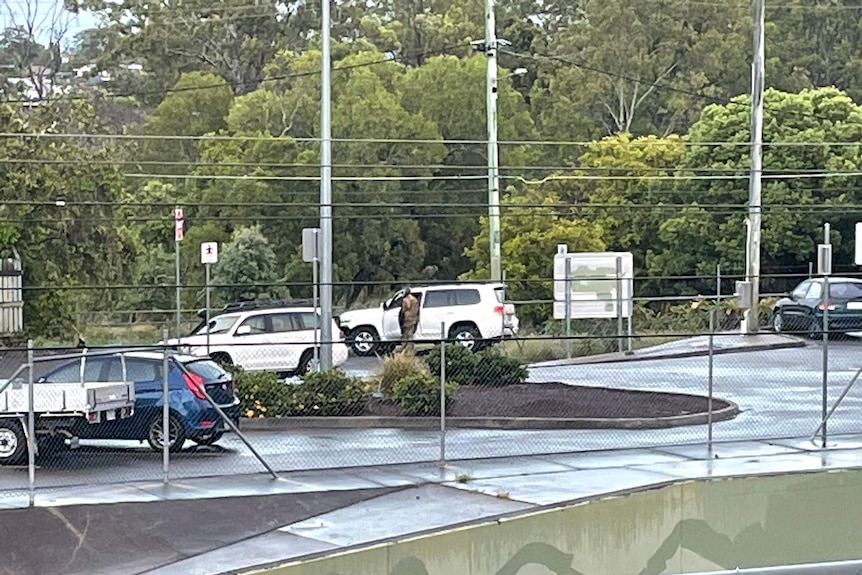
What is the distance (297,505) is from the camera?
41.9 feet

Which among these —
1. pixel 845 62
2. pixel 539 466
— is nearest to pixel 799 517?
pixel 539 466

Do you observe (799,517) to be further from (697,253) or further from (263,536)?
(697,253)

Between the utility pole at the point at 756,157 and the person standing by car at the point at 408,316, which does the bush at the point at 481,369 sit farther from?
the utility pole at the point at 756,157

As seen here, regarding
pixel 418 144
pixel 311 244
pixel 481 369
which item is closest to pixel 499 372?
pixel 481 369

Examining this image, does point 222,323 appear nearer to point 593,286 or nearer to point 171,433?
point 593,286

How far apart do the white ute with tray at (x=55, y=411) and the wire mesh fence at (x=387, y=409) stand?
0.03 metres

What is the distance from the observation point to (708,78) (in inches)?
2341

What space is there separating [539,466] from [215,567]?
5.20 metres

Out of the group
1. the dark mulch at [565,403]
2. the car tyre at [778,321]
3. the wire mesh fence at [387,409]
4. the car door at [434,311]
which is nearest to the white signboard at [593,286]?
the car door at [434,311]

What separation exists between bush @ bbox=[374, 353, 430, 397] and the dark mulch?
65 cm

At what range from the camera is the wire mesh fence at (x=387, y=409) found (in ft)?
48.2

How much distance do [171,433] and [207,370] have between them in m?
1.03

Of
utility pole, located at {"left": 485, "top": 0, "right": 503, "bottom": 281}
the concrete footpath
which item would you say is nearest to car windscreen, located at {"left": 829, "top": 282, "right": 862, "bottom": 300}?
utility pole, located at {"left": 485, "top": 0, "right": 503, "bottom": 281}

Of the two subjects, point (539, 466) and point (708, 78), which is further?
point (708, 78)
